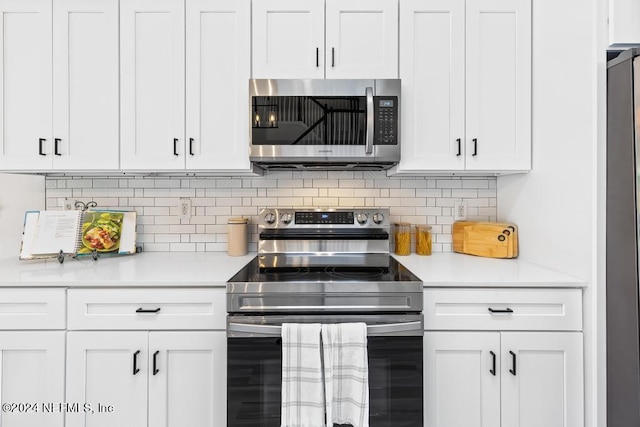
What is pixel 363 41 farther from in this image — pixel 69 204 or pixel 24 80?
pixel 69 204

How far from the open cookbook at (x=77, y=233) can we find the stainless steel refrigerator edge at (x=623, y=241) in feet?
7.81

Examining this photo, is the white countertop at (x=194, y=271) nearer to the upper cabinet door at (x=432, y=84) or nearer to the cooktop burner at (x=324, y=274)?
the cooktop burner at (x=324, y=274)

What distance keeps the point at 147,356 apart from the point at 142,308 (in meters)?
0.21

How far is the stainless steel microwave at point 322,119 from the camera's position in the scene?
1831mm

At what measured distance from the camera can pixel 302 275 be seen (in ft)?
5.45

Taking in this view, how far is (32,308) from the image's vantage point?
61.0 inches

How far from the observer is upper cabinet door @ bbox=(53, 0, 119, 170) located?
1869mm

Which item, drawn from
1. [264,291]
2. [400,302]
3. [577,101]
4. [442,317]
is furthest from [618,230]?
[264,291]

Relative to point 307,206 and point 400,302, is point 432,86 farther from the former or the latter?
point 400,302

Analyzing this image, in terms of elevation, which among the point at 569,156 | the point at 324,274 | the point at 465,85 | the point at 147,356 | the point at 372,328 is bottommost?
the point at 147,356

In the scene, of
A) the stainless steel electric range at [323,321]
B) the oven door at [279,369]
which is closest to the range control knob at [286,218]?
the stainless steel electric range at [323,321]

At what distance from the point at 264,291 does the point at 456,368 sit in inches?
35.0

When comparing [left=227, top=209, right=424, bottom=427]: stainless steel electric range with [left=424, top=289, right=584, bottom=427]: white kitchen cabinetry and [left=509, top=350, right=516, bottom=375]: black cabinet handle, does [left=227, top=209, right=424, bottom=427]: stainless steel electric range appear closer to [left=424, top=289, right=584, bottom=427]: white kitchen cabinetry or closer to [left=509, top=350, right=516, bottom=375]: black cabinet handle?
[left=424, top=289, right=584, bottom=427]: white kitchen cabinetry

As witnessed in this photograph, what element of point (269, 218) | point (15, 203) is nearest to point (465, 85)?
point (269, 218)
